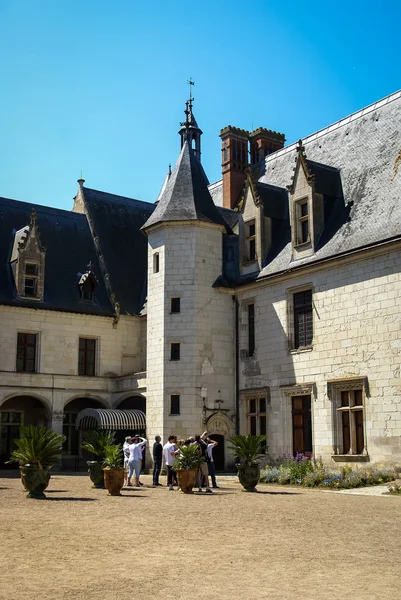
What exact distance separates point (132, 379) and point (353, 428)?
379 inches

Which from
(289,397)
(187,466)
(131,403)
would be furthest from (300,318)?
(131,403)

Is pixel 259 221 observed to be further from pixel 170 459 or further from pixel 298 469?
pixel 170 459

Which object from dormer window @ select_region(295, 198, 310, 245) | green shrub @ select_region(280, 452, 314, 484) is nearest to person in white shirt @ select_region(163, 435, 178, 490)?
green shrub @ select_region(280, 452, 314, 484)

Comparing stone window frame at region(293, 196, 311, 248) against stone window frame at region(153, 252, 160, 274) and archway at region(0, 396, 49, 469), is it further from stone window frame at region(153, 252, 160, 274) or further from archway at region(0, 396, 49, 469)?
archway at region(0, 396, 49, 469)

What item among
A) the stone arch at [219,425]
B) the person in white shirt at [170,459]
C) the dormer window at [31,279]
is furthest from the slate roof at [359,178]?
the dormer window at [31,279]

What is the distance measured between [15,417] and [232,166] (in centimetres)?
1384

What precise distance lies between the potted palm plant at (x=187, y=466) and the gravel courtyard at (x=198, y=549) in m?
2.00

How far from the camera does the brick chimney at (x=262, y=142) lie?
107 ft

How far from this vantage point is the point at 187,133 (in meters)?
28.1

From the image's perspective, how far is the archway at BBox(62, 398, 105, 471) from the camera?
2788 centimetres

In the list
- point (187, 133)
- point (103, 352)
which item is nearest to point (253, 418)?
point (103, 352)

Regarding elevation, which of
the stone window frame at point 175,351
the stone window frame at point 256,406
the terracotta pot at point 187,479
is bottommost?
the terracotta pot at point 187,479

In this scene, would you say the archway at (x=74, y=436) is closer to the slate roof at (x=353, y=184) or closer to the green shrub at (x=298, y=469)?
the slate roof at (x=353, y=184)

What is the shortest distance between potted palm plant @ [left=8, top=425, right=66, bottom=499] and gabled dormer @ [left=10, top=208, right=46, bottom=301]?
1302 cm
